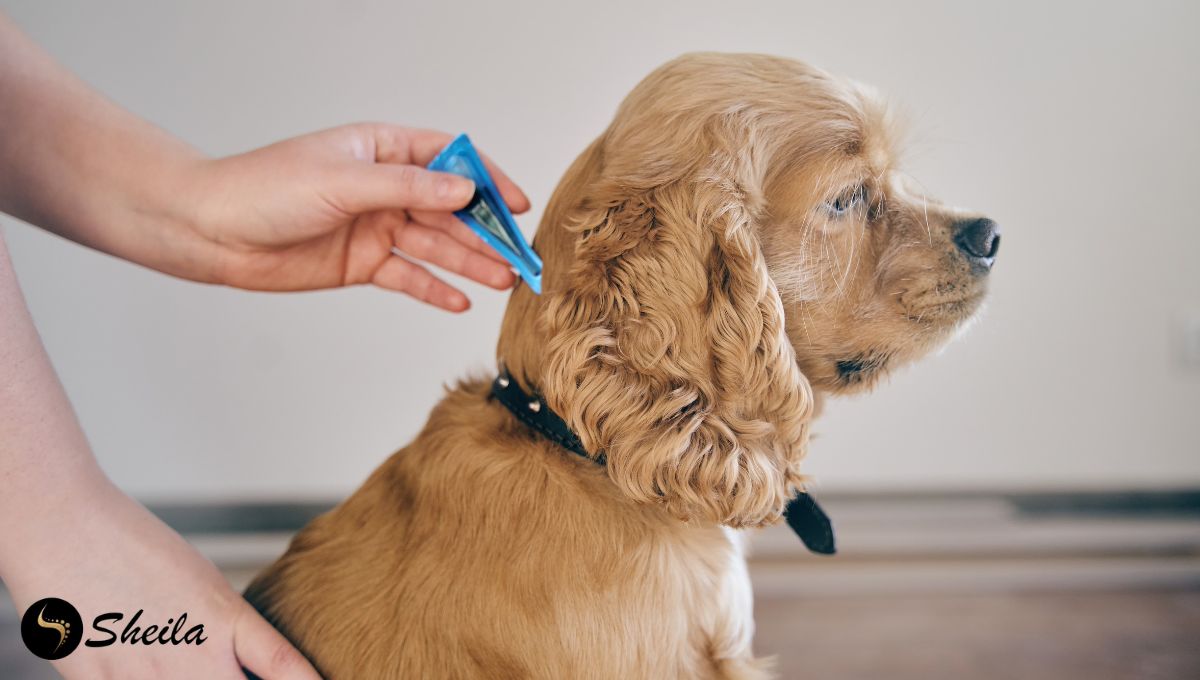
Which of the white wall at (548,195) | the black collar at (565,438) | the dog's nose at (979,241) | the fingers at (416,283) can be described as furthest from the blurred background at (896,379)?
the dog's nose at (979,241)

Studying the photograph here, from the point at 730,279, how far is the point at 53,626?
40.0 inches

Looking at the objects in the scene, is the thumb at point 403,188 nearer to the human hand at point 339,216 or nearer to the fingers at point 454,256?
the human hand at point 339,216

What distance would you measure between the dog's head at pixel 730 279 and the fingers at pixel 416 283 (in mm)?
498

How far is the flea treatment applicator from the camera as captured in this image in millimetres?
1398

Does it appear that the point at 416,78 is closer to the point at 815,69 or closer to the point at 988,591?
the point at 815,69

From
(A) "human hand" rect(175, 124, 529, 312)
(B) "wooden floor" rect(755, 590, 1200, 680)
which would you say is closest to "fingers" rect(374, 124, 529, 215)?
(A) "human hand" rect(175, 124, 529, 312)

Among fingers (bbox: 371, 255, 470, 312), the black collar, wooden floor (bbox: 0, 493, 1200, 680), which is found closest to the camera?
the black collar

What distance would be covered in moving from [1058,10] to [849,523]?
170cm

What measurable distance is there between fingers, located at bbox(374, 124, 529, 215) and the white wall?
0.94 m

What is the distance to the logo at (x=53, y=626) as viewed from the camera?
110 cm

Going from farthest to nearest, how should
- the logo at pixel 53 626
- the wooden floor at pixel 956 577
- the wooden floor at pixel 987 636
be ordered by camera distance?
the wooden floor at pixel 956 577, the wooden floor at pixel 987 636, the logo at pixel 53 626

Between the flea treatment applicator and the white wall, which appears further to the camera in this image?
the white wall

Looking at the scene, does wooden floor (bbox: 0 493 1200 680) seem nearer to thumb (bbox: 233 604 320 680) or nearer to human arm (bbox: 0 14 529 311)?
human arm (bbox: 0 14 529 311)

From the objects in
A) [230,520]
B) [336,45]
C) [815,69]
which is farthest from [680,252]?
[230,520]
